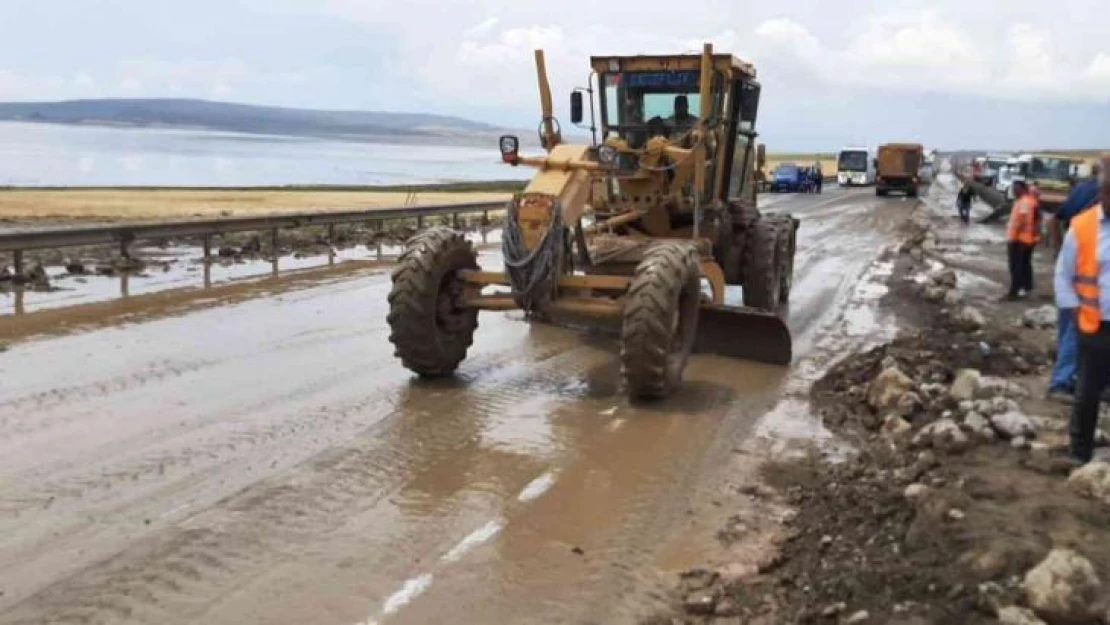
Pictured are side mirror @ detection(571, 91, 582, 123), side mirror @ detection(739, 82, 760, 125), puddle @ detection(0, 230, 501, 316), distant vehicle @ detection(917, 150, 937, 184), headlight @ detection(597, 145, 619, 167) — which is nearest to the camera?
headlight @ detection(597, 145, 619, 167)

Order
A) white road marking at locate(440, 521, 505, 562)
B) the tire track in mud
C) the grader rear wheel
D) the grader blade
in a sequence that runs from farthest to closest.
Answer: the grader rear wheel
the grader blade
white road marking at locate(440, 521, 505, 562)
the tire track in mud

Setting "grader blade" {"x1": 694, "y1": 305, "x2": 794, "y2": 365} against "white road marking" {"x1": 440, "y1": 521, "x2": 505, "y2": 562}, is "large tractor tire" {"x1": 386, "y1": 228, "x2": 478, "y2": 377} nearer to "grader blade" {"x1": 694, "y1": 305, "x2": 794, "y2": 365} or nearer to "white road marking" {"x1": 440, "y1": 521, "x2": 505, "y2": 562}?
"grader blade" {"x1": 694, "y1": 305, "x2": 794, "y2": 365}

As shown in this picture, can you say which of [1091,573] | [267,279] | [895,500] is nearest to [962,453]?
[895,500]

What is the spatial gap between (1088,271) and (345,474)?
174 inches

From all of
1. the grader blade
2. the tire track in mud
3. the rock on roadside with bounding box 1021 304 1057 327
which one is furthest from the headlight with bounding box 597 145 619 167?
the rock on roadside with bounding box 1021 304 1057 327

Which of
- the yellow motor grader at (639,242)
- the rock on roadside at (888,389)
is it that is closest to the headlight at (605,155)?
the yellow motor grader at (639,242)

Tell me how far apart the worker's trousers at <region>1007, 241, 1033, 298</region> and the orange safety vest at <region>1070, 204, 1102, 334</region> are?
955cm

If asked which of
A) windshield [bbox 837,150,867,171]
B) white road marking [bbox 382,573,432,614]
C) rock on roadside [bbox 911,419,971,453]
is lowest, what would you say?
white road marking [bbox 382,573,432,614]

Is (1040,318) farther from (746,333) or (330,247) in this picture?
(330,247)

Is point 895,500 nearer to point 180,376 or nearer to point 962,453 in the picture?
point 962,453

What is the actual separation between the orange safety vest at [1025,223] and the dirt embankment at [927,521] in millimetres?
6172

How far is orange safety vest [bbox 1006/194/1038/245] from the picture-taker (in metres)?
15.4

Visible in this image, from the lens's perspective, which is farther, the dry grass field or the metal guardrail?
the dry grass field

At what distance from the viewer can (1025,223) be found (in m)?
15.4
